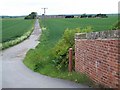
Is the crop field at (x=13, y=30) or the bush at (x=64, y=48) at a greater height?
the bush at (x=64, y=48)

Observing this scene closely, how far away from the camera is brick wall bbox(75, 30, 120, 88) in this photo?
11.1m

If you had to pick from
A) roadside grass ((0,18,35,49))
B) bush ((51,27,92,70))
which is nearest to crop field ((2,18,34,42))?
roadside grass ((0,18,35,49))

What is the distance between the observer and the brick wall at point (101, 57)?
1108 centimetres

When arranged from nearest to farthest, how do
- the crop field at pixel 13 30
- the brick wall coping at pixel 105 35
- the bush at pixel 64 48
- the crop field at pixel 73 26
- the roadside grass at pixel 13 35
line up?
the brick wall coping at pixel 105 35 < the bush at pixel 64 48 < the roadside grass at pixel 13 35 < the crop field at pixel 73 26 < the crop field at pixel 13 30

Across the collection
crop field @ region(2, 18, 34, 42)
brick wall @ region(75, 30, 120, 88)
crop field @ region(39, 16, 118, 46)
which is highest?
brick wall @ region(75, 30, 120, 88)

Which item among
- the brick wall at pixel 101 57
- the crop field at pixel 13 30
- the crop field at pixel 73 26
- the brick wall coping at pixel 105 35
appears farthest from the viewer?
the crop field at pixel 13 30

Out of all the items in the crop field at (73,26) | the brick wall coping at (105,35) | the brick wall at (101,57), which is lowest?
the crop field at (73,26)

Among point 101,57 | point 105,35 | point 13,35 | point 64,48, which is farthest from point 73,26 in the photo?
point 105,35

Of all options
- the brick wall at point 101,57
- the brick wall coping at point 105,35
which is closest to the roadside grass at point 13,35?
the brick wall at point 101,57

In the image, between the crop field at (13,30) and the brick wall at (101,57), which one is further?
the crop field at (13,30)

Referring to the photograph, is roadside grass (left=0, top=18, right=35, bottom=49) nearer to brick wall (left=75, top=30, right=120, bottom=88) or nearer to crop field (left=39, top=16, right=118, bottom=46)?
crop field (left=39, top=16, right=118, bottom=46)

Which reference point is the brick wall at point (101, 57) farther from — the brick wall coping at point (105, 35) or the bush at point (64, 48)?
the bush at point (64, 48)

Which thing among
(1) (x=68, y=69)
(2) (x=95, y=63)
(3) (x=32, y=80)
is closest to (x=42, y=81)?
(3) (x=32, y=80)

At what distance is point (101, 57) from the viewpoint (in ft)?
40.7
